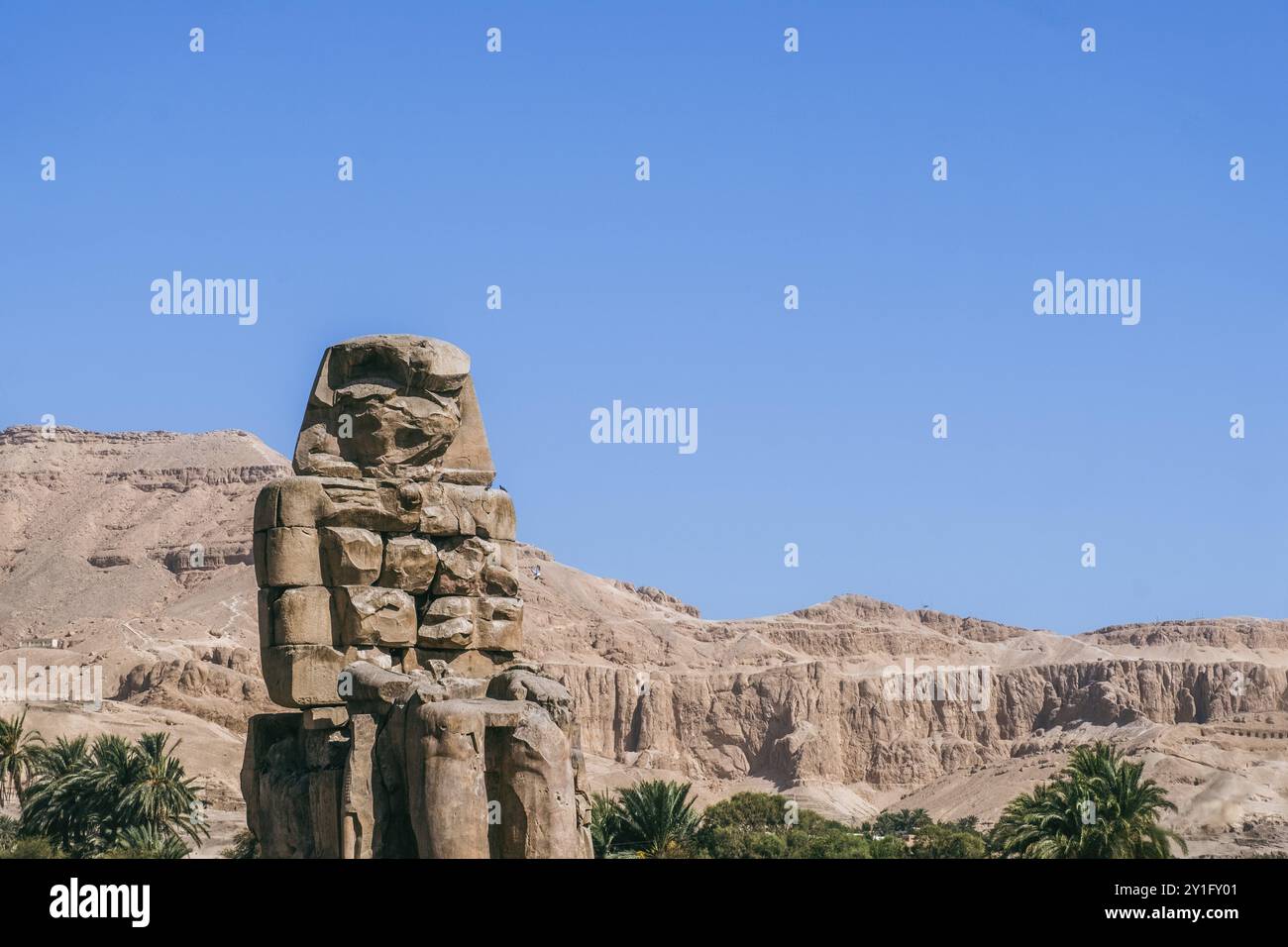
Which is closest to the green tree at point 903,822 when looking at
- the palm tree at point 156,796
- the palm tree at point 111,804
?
the palm tree at point 156,796

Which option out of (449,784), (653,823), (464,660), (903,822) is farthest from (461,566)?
(903,822)

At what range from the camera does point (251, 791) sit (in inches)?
566

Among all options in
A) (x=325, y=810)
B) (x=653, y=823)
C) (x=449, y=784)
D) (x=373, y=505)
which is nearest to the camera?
(x=449, y=784)

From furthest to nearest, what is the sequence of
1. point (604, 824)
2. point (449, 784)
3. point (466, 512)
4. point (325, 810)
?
point (604, 824) → point (466, 512) → point (325, 810) → point (449, 784)

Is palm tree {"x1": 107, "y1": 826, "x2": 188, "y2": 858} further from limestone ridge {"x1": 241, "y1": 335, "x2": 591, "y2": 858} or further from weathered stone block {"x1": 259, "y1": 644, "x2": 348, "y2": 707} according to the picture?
weathered stone block {"x1": 259, "y1": 644, "x2": 348, "y2": 707}

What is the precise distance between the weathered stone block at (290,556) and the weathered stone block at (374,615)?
33 centimetres

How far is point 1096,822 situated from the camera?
31.7 m

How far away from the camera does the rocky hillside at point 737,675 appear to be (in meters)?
73.9

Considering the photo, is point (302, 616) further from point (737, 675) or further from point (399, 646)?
point (737, 675)

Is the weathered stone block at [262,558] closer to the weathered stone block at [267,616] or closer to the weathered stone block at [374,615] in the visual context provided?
the weathered stone block at [267,616]

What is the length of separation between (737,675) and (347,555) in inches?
3694
